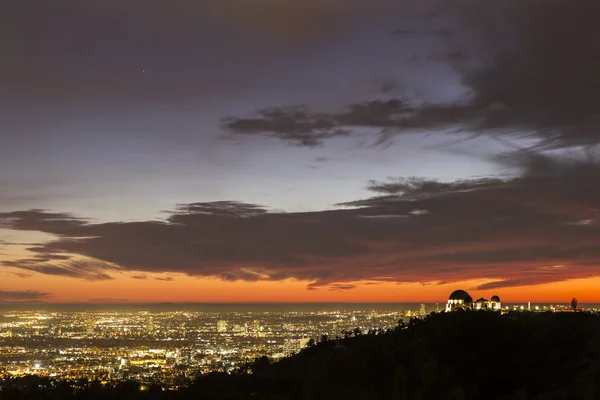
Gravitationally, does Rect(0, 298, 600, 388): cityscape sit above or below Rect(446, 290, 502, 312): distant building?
below

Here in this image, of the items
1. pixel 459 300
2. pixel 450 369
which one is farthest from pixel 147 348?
pixel 450 369

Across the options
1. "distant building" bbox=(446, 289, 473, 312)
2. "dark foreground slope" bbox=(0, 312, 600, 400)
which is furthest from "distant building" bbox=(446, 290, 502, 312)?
"dark foreground slope" bbox=(0, 312, 600, 400)

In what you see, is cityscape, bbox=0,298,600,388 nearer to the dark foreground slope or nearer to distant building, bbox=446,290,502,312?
distant building, bbox=446,290,502,312

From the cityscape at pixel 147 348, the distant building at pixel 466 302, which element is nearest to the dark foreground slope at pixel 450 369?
the cityscape at pixel 147 348

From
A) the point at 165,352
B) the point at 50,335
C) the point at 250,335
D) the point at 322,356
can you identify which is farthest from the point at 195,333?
the point at 322,356

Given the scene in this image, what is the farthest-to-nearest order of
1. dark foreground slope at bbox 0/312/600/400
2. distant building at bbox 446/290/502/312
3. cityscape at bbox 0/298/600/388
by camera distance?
distant building at bbox 446/290/502/312 → cityscape at bbox 0/298/600/388 → dark foreground slope at bbox 0/312/600/400

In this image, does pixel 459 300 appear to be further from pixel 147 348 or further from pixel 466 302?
pixel 147 348


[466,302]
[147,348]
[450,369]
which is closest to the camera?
[450,369]

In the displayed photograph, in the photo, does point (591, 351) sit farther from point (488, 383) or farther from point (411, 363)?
point (411, 363)

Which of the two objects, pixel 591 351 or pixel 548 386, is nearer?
pixel 548 386
